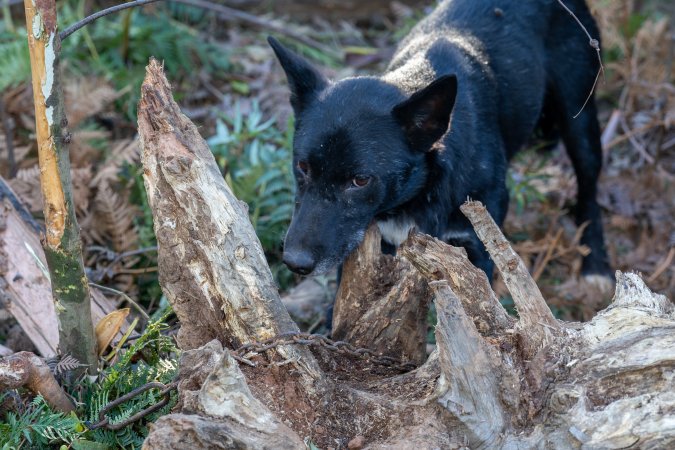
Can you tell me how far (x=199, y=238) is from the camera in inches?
118

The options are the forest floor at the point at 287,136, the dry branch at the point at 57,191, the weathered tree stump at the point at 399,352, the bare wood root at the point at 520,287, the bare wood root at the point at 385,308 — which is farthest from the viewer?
the forest floor at the point at 287,136

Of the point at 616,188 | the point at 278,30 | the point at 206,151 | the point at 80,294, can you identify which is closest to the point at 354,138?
the point at 206,151

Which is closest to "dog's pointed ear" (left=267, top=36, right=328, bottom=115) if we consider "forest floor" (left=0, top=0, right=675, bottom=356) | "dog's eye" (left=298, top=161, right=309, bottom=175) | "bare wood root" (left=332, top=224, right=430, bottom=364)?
"dog's eye" (left=298, top=161, right=309, bottom=175)

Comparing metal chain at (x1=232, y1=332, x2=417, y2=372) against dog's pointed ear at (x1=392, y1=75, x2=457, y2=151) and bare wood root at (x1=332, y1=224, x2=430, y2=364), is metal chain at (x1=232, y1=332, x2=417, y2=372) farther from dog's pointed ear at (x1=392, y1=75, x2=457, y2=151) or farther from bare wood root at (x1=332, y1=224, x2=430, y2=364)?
dog's pointed ear at (x1=392, y1=75, x2=457, y2=151)

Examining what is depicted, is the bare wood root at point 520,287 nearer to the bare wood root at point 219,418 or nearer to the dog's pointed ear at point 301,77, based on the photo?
the bare wood root at point 219,418

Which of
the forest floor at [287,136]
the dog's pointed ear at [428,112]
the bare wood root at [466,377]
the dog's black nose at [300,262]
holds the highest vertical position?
the dog's pointed ear at [428,112]

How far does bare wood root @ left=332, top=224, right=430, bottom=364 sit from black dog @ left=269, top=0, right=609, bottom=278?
32cm

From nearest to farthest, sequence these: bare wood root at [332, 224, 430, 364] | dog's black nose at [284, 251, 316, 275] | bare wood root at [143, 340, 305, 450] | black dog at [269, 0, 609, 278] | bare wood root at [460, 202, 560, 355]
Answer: bare wood root at [143, 340, 305, 450] < bare wood root at [460, 202, 560, 355] < bare wood root at [332, 224, 430, 364] < dog's black nose at [284, 251, 316, 275] < black dog at [269, 0, 609, 278]

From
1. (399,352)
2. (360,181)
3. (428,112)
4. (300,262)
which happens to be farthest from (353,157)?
(399,352)

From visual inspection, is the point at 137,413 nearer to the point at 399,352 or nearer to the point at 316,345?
the point at 316,345

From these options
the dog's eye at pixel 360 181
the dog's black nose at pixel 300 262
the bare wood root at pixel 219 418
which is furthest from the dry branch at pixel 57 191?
the dog's eye at pixel 360 181

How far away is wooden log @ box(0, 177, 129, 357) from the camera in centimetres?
365

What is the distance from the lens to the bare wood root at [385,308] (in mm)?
3271

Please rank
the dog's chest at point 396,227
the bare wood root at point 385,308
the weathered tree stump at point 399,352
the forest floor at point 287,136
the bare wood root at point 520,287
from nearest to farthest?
the weathered tree stump at point 399,352 < the bare wood root at point 520,287 < the bare wood root at point 385,308 < the dog's chest at point 396,227 < the forest floor at point 287,136
